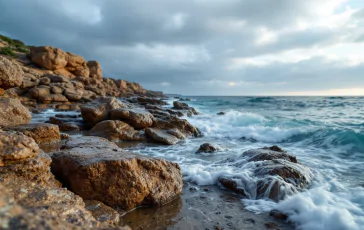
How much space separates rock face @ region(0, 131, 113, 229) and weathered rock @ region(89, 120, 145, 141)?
17.0ft

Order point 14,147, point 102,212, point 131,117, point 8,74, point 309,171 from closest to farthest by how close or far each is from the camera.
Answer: point 14,147 → point 102,212 → point 309,171 → point 8,74 → point 131,117

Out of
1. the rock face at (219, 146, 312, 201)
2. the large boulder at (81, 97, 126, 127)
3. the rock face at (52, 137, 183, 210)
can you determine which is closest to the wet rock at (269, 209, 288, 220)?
the rock face at (219, 146, 312, 201)

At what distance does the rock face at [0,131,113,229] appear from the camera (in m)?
1.06

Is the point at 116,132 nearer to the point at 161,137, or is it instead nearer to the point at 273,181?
A: the point at 161,137

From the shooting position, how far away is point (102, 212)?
2.90 meters

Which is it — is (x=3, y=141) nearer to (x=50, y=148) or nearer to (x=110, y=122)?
(x=50, y=148)

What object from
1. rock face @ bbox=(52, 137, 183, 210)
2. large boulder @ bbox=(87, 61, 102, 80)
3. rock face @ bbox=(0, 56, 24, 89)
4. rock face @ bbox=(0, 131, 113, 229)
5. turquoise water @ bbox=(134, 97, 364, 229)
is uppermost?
large boulder @ bbox=(87, 61, 102, 80)

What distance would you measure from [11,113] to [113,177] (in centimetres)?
460

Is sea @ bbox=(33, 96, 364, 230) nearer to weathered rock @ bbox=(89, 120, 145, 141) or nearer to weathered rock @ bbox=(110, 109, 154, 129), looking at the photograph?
weathered rock @ bbox=(89, 120, 145, 141)

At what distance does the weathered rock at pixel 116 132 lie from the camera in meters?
8.11

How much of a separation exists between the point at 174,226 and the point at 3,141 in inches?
86.6

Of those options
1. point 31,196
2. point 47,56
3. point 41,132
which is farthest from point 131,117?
point 47,56

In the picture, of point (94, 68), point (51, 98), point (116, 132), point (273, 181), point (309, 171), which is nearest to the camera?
point (273, 181)

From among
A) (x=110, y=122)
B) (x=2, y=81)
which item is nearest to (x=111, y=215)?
(x=2, y=81)
